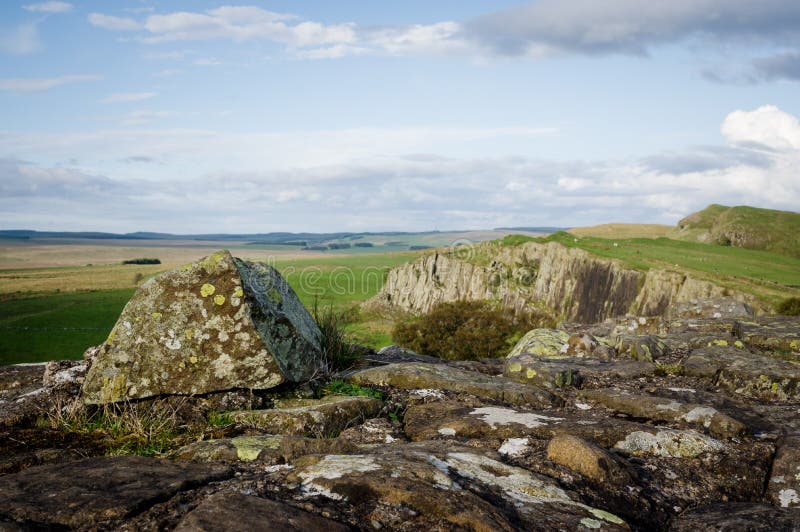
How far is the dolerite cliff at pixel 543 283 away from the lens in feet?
135

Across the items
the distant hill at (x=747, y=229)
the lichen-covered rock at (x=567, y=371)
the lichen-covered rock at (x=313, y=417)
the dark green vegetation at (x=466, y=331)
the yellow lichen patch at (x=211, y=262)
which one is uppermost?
the distant hill at (x=747, y=229)

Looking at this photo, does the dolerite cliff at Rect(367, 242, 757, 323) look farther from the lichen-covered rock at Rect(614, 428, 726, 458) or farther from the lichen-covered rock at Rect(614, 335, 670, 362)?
the lichen-covered rock at Rect(614, 428, 726, 458)

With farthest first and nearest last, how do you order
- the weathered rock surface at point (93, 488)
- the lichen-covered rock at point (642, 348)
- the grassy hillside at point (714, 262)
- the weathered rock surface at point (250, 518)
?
the grassy hillside at point (714, 262) → the lichen-covered rock at point (642, 348) → the weathered rock surface at point (93, 488) → the weathered rock surface at point (250, 518)

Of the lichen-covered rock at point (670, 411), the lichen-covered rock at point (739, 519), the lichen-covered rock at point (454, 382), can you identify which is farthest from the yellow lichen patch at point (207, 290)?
the lichen-covered rock at point (739, 519)

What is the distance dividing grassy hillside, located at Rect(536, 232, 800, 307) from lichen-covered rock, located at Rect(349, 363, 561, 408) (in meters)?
28.4

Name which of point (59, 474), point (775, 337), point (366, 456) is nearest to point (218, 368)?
point (59, 474)

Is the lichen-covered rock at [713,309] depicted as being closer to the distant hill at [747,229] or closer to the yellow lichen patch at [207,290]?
the yellow lichen patch at [207,290]

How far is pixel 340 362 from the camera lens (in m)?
10.2

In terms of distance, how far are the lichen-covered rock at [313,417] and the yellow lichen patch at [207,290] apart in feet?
6.00

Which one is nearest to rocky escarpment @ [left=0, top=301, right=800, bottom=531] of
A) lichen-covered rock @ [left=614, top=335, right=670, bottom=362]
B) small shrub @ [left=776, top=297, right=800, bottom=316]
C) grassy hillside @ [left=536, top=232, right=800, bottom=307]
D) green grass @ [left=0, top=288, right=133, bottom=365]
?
lichen-covered rock @ [left=614, top=335, right=670, bottom=362]

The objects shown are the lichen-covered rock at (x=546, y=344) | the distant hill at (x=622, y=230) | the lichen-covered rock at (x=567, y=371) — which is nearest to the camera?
the lichen-covered rock at (x=567, y=371)

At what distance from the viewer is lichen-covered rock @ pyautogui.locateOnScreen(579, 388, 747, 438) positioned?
6.77 metres

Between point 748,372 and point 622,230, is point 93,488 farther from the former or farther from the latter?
point 622,230

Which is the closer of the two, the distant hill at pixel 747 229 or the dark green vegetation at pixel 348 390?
the dark green vegetation at pixel 348 390
